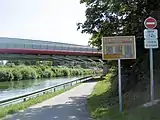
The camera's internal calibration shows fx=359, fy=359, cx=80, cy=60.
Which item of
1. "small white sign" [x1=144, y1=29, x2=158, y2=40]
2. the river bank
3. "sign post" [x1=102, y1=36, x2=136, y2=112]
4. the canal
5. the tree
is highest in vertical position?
the tree

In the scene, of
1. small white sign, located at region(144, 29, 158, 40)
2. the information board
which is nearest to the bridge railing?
the information board

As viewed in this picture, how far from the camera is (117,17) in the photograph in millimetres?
21078

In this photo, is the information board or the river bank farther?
the river bank

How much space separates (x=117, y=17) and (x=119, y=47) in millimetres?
7006

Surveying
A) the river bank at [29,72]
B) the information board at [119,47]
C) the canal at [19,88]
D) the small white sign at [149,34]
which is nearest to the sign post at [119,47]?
the information board at [119,47]

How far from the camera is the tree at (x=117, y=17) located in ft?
59.2

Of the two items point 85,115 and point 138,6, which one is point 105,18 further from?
point 85,115

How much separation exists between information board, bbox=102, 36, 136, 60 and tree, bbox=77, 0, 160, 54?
2757 millimetres

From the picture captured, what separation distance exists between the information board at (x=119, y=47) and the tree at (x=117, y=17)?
9.04 ft

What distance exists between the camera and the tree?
18031mm

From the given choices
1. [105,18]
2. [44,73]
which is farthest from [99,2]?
[44,73]

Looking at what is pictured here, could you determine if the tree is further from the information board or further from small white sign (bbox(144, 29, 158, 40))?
small white sign (bbox(144, 29, 158, 40))

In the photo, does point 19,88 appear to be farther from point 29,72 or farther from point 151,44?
point 29,72

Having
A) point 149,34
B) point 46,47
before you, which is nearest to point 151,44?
point 149,34
